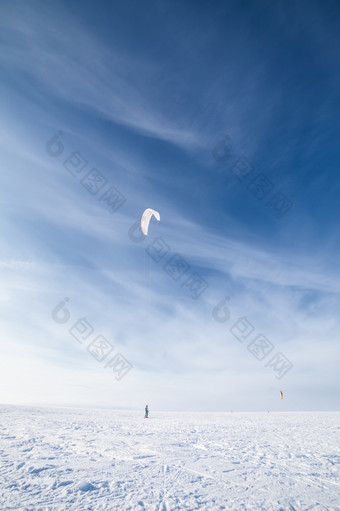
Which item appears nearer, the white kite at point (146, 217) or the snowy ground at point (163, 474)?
the snowy ground at point (163, 474)

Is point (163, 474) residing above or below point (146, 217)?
below

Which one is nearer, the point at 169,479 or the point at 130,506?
the point at 130,506

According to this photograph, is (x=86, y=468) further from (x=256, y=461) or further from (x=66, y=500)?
(x=256, y=461)

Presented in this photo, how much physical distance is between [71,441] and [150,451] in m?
3.89

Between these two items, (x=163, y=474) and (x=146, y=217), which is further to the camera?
(x=146, y=217)

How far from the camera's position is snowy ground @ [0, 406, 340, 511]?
18.9ft

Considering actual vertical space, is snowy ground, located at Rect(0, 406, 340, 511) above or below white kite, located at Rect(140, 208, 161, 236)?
below

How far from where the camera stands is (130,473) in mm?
7508

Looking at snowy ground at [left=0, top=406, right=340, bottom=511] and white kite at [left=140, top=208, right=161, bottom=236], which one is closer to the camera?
snowy ground at [left=0, top=406, right=340, bottom=511]

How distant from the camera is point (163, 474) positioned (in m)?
7.54

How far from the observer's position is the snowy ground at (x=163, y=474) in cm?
577

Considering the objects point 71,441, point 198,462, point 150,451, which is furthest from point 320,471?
point 71,441

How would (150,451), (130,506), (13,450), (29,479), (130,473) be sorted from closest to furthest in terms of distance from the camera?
(130,506) → (29,479) → (130,473) → (13,450) → (150,451)

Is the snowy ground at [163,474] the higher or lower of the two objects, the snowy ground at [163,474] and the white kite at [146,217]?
the lower
